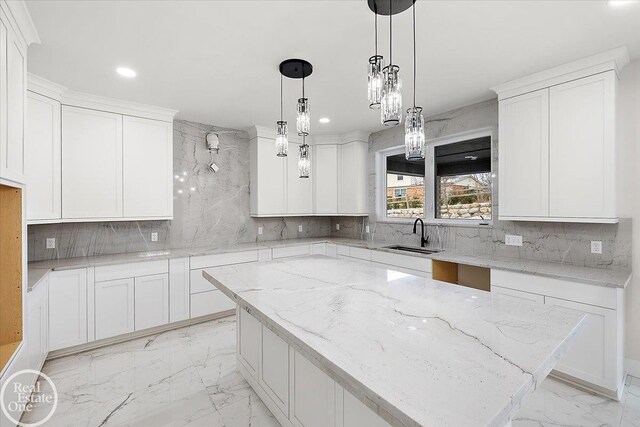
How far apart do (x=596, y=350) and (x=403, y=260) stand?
171cm

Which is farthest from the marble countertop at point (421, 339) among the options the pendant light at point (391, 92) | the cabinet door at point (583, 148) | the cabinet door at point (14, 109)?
the cabinet door at point (583, 148)

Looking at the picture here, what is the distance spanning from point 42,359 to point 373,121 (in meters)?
4.09

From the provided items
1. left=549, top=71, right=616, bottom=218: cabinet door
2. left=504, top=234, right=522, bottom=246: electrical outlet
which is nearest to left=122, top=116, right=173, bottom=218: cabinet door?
left=504, top=234, right=522, bottom=246: electrical outlet

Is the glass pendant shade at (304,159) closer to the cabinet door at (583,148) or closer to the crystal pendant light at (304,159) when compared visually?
the crystal pendant light at (304,159)

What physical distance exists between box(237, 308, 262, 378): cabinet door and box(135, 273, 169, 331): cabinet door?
1313mm

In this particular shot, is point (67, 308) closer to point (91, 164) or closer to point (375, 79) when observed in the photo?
point (91, 164)

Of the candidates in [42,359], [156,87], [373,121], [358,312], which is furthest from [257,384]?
[373,121]

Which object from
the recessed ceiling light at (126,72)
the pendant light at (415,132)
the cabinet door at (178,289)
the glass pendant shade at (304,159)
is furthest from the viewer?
the cabinet door at (178,289)

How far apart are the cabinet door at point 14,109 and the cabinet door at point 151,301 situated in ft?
5.29

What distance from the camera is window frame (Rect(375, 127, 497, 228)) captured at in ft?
11.0

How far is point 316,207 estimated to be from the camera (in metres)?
4.75

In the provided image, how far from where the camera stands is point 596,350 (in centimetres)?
212

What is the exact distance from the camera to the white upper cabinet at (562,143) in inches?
89.4

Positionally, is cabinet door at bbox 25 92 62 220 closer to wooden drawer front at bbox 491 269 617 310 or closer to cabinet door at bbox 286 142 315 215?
cabinet door at bbox 286 142 315 215
